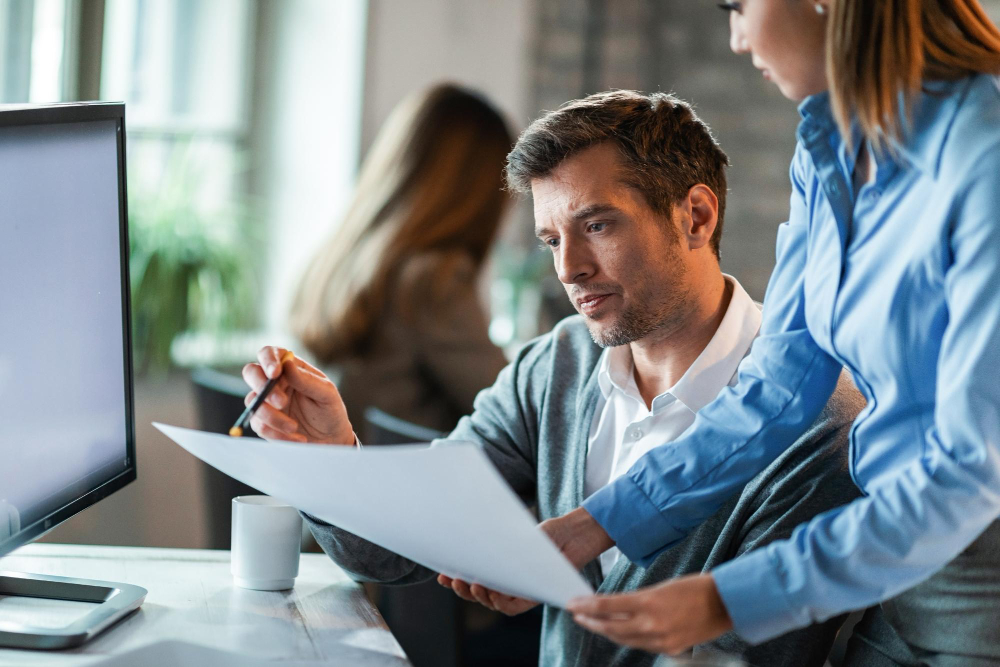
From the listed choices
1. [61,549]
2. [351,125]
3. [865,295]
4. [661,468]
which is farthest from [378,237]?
[865,295]

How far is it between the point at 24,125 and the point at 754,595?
0.72m

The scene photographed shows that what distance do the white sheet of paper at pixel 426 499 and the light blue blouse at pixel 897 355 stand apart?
16 centimetres

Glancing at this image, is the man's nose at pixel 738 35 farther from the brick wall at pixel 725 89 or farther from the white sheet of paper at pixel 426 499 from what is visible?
the brick wall at pixel 725 89

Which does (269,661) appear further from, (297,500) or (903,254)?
(903,254)

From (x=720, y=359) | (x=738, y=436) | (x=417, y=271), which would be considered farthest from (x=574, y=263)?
(x=417, y=271)

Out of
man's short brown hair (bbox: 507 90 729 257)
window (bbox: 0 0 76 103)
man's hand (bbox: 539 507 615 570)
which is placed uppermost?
window (bbox: 0 0 76 103)

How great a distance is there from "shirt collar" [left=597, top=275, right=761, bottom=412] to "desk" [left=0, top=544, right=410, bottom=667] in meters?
0.42

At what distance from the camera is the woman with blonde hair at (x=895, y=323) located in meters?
0.75

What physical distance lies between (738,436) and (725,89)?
350cm

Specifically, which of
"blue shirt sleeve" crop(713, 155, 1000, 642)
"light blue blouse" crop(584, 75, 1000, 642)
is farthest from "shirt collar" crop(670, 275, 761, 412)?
"blue shirt sleeve" crop(713, 155, 1000, 642)

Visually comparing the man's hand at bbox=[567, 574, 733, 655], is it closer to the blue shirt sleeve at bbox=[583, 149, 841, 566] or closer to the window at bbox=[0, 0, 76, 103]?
the blue shirt sleeve at bbox=[583, 149, 841, 566]

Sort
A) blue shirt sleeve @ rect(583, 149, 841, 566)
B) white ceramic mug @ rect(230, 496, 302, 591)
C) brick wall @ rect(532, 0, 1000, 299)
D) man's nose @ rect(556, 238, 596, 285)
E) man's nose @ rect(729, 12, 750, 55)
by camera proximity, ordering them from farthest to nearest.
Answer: brick wall @ rect(532, 0, 1000, 299)
man's nose @ rect(556, 238, 596, 285)
white ceramic mug @ rect(230, 496, 302, 591)
blue shirt sleeve @ rect(583, 149, 841, 566)
man's nose @ rect(729, 12, 750, 55)

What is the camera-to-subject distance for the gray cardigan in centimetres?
112

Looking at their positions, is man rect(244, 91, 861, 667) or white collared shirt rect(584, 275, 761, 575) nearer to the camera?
man rect(244, 91, 861, 667)
